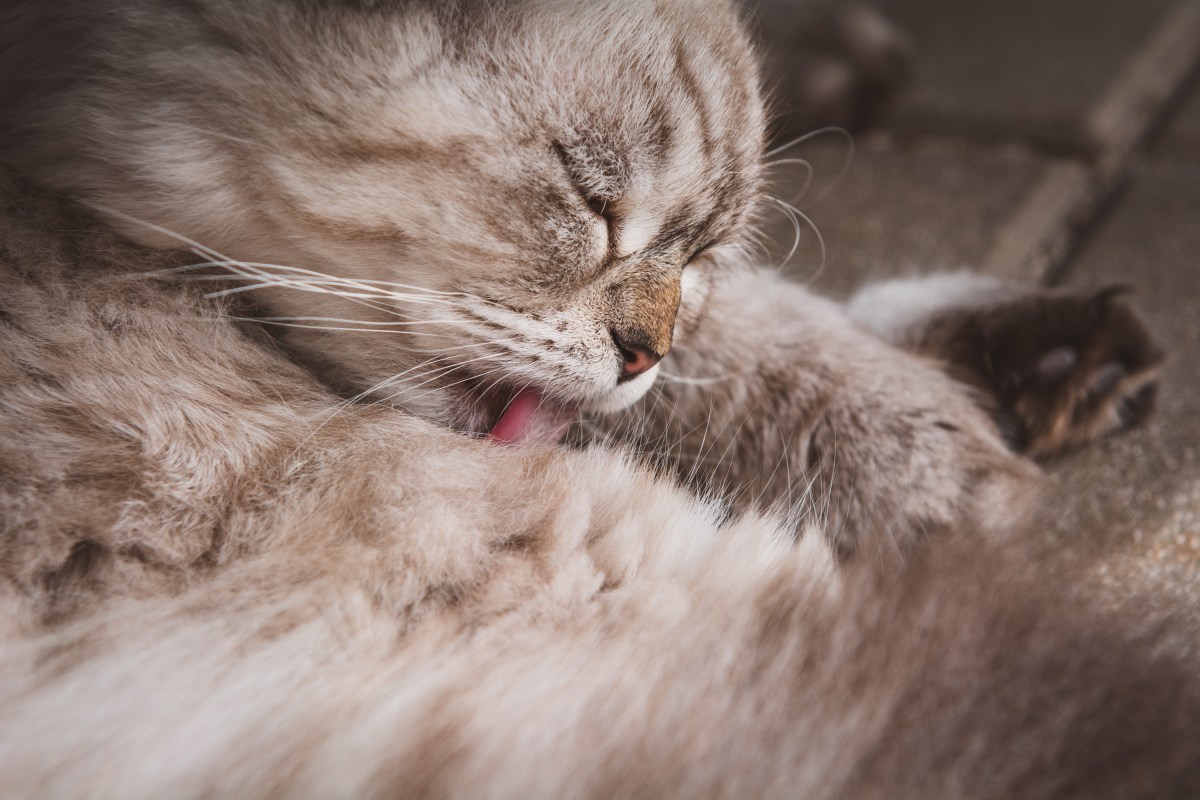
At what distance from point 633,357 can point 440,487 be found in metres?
0.24

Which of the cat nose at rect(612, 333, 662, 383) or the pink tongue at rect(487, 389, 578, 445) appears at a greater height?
the cat nose at rect(612, 333, 662, 383)

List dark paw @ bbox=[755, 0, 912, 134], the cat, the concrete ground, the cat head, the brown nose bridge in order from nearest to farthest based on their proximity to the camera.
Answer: the cat
the cat head
the brown nose bridge
the concrete ground
dark paw @ bbox=[755, 0, 912, 134]

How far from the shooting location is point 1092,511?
118 centimetres

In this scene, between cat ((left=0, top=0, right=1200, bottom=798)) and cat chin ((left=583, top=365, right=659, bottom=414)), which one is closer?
cat ((left=0, top=0, right=1200, bottom=798))

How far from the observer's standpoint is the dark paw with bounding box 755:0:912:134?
5.98ft

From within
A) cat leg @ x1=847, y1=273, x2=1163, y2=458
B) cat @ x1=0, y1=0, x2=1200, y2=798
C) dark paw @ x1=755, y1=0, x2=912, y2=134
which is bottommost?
cat @ x1=0, y1=0, x2=1200, y2=798

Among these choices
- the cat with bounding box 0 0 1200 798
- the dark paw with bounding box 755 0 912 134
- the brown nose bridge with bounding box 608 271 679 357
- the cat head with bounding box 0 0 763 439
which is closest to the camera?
the cat with bounding box 0 0 1200 798

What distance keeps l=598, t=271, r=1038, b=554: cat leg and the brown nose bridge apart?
0.36 feet

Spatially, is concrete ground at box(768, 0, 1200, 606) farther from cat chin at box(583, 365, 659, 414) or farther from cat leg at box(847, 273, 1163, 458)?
cat chin at box(583, 365, 659, 414)

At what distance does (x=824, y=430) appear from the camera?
109cm

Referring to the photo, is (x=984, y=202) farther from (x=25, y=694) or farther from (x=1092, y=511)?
(x=25, y=694)

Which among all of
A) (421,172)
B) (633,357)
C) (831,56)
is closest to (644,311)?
(633,357)

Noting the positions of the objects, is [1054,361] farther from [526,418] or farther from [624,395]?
[526,418]

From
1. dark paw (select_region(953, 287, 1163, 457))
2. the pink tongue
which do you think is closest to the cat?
the pink tongue
